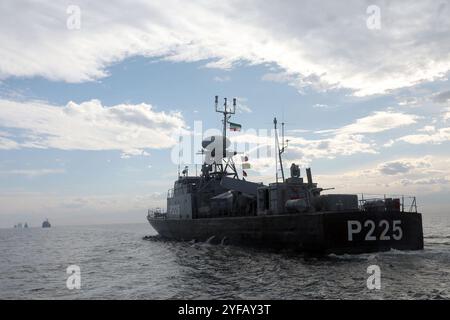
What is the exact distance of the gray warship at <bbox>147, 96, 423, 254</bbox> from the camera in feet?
80.3

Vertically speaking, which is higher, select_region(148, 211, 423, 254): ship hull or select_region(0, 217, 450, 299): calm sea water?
select_region(148, 211, 423, 254): ship hull

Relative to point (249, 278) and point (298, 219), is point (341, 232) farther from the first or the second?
point (249, 278)

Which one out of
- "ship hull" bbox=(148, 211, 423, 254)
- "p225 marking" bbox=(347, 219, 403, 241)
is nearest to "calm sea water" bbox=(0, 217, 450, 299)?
"ship hull" bbox=(148, 211, 423, 254)

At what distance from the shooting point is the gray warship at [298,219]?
80.3 feet

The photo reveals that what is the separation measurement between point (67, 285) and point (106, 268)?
5.50 m

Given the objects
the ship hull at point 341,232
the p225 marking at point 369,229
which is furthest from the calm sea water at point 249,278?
the p225 marking at point 369,229

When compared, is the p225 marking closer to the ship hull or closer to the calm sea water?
the ship hull

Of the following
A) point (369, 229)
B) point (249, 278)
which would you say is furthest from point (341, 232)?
point (249, 278)

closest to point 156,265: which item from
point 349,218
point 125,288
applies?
point 125,288

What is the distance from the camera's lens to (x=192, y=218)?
143 ft

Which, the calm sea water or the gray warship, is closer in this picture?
the calm sea water

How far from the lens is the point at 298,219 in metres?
26.2

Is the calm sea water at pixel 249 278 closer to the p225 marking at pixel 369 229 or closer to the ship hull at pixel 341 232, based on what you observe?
the ship hull at pixel 341 232
